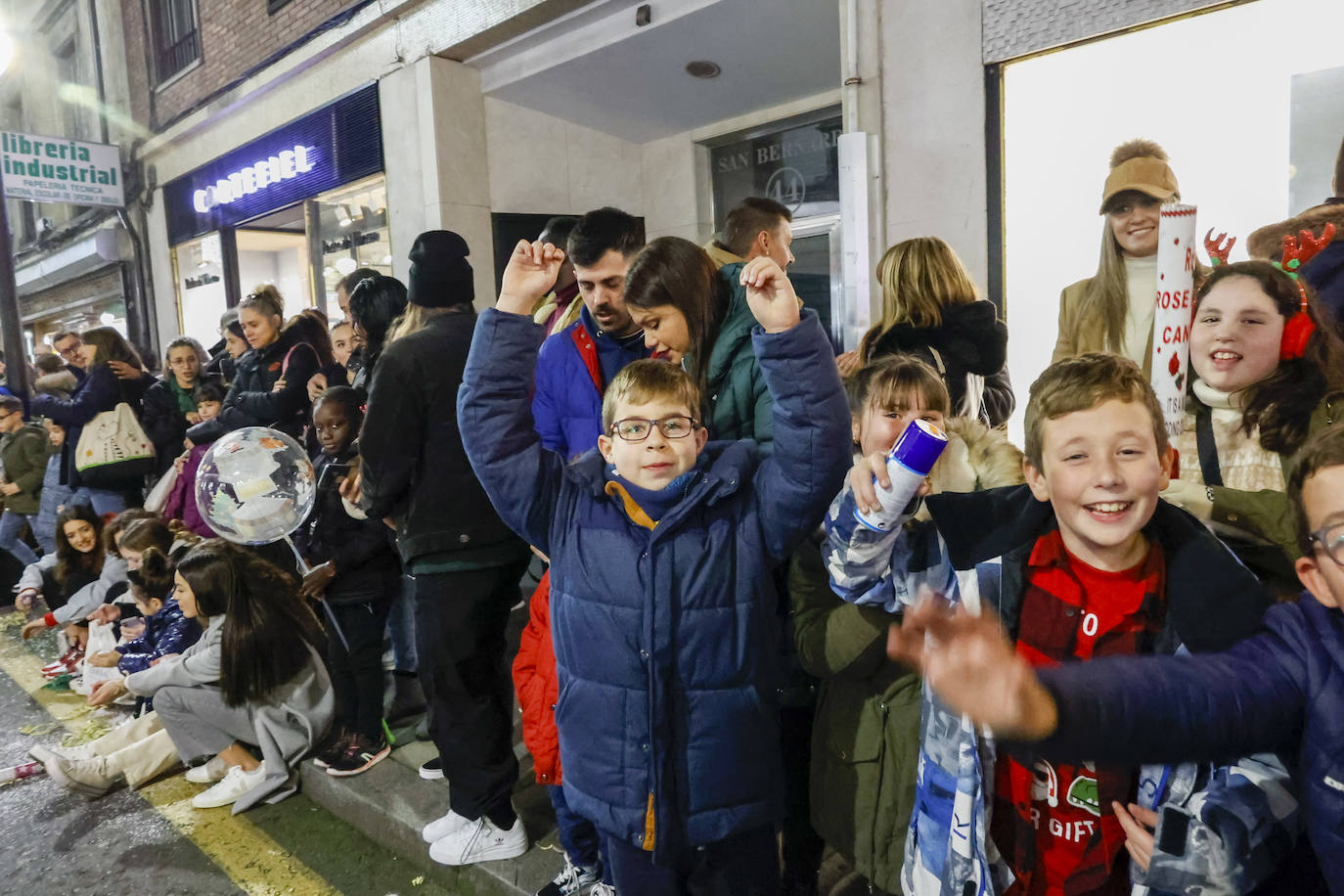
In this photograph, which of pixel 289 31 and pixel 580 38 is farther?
pixel 289 31

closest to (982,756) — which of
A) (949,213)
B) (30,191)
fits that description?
(949,213)

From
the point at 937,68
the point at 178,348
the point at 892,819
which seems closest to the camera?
the point at 892,819

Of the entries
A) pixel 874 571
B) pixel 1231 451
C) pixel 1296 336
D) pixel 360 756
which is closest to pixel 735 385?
pixel 874 571

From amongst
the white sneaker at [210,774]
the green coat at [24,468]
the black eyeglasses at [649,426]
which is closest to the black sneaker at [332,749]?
the white sneaker at [210,774]

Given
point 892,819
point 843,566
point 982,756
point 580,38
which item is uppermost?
point 580,38

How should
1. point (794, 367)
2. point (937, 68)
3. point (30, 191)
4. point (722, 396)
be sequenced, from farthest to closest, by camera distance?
point (30, 191), point (937, 68), point (722, 396), point (794, 367)

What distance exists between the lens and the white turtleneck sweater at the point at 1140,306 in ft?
8.73

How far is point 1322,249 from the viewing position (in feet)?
7.03

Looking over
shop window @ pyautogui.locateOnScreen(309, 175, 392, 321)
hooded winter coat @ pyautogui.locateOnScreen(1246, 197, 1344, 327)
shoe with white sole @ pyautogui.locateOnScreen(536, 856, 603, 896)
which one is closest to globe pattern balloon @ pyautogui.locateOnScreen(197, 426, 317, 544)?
shoe with white sole @ pyautogui.locateOnScreen(536, 856, 603, 896)

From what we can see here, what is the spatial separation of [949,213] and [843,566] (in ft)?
9.52

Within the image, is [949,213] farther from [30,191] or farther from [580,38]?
[30,191]

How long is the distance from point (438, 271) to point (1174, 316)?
91.3 inches

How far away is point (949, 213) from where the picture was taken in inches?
157

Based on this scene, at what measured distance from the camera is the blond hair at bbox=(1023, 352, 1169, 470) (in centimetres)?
153
